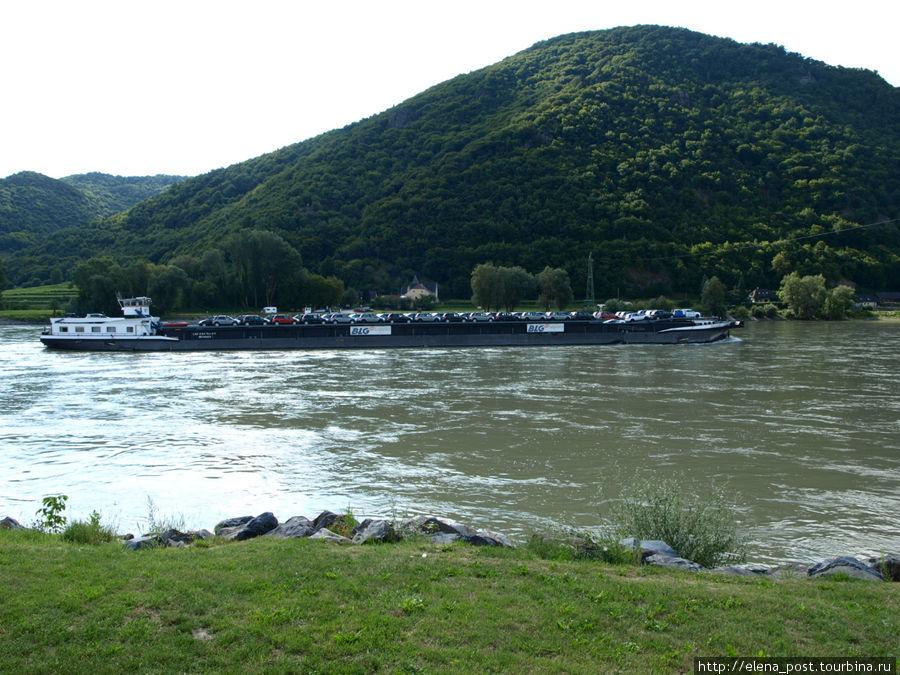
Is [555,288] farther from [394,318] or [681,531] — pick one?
[681,531]

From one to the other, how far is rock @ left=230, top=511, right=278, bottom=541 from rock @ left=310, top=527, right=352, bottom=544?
1.08m

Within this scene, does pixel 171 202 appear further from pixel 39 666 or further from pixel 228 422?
pixel 39 666

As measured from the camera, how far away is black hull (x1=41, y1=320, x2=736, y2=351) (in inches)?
1897

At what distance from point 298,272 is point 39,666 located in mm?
84182

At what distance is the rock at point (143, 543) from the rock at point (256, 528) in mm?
1009

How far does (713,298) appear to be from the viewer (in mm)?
86438

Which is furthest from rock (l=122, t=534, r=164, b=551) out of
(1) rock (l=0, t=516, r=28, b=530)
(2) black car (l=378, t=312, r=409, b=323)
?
(2) black car (l=378, t=312, r=409, b=323)

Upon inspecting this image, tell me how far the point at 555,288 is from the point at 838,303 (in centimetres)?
3588

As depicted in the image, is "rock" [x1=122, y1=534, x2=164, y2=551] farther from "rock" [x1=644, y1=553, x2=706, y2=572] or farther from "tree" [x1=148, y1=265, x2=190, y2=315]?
"tree" [x1=148, y1=265, x2=190, y2=315]

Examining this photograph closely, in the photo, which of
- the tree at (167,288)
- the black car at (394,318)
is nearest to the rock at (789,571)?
the black car at (394,318)

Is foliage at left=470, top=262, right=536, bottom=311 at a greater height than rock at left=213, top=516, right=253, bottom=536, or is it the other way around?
foliage at left=470, top=262, right=536, bottom=311

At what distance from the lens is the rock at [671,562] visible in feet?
23.5

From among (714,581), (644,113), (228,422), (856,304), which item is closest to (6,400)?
(228,422)

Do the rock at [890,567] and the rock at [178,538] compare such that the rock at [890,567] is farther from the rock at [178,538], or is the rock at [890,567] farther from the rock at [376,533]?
the rock at [178,538]
